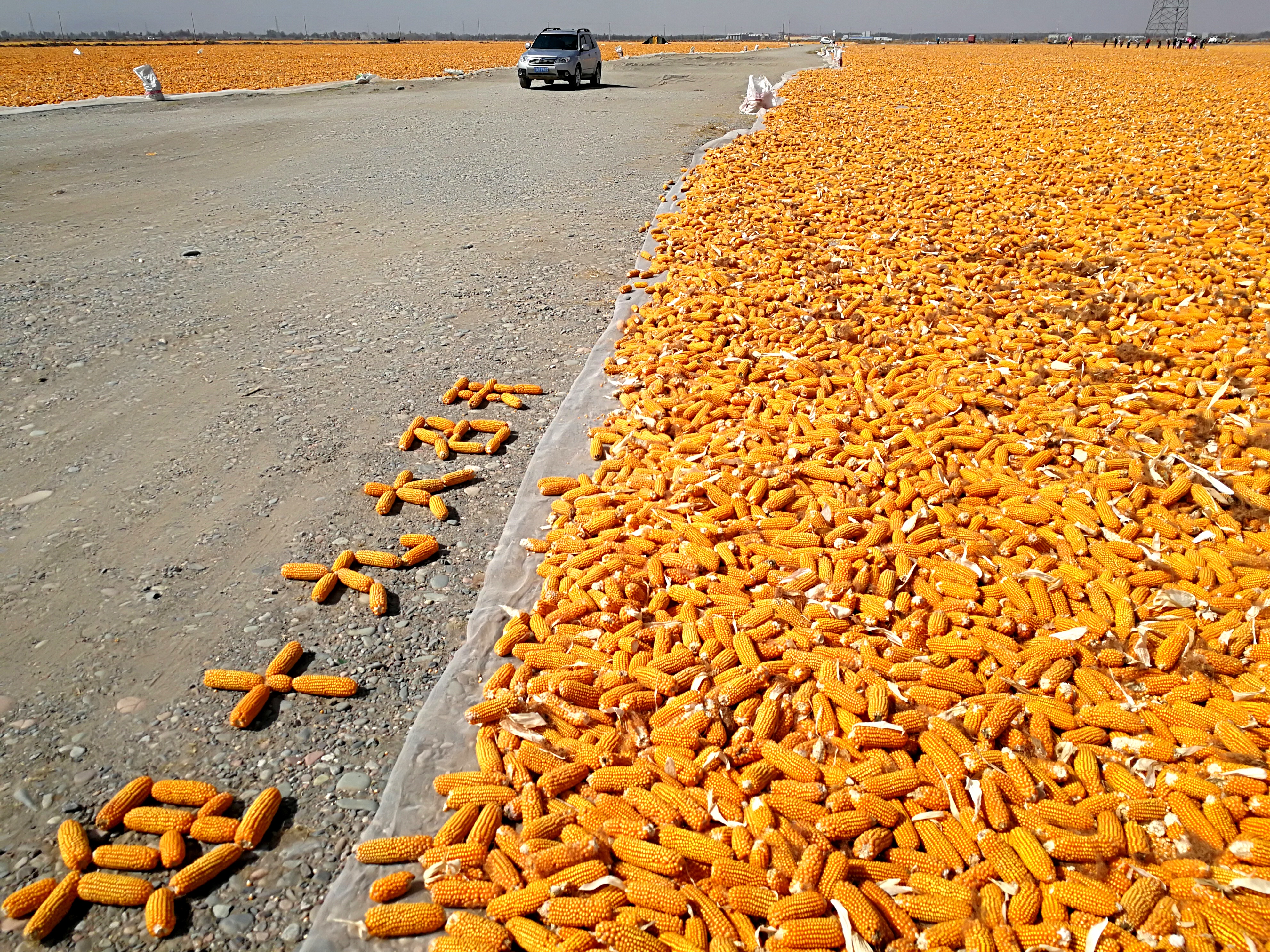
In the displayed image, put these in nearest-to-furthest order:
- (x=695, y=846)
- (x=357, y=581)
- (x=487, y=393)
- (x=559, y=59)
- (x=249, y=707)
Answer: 1. (x=695, y=846)
2. (x=249, y=707)
3. (x=357, y=581)
4. (x=487, y=393)
5. (x=559, y=59)

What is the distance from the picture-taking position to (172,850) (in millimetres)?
2328

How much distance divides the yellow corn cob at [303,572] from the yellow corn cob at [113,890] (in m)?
1.50

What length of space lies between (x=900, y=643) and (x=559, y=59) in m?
28.4

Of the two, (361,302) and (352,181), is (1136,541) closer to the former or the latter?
(361,302)

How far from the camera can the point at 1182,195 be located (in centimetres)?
918

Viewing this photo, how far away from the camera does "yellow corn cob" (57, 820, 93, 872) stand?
2301 millimetres

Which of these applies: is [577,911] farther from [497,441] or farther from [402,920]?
[497,441]

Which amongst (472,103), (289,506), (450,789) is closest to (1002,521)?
(450,789)

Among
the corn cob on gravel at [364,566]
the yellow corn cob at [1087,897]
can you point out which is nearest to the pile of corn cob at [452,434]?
the corn cob on gravel at [364,566]

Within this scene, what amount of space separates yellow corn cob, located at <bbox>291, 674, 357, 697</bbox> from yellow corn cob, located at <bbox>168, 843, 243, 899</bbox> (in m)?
0.66

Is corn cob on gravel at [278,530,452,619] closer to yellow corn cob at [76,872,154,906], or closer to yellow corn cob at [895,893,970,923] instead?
yellow corn cob at [76,872,154,906]

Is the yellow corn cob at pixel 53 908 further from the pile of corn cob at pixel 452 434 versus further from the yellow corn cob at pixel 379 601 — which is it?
the pile of corn cob at pixel 452 434

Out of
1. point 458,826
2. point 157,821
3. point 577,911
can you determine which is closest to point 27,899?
point 157,821

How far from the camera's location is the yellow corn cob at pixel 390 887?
2158mm
